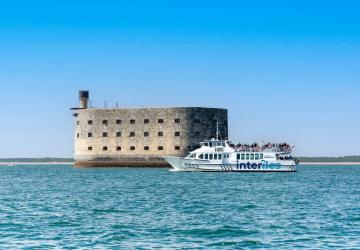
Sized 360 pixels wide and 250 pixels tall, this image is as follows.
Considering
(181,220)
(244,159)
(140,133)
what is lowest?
(181,220)

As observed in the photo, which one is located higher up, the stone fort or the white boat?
the stone fort

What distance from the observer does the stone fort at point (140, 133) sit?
94.8m

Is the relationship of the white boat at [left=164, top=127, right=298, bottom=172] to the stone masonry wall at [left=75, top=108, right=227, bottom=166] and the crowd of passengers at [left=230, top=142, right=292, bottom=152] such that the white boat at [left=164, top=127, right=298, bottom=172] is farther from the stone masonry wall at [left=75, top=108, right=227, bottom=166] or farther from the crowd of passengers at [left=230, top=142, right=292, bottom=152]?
the stone masonry wall at [left=75, top=108, right=227, bottom=166]

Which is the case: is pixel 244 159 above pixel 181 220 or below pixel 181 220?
above

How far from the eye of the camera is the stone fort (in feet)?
311

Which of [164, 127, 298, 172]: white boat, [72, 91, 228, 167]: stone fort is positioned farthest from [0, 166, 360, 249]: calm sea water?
[72, 91, 228, 167]: stone fort

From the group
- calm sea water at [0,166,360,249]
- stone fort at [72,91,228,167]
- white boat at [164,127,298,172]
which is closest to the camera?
calm sea water at [0,166,360,249]

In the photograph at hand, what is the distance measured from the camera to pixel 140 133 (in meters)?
97.4

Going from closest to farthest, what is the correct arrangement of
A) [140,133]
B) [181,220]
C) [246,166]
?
1. [181,220]
2. [246,166]
3. [140,133]

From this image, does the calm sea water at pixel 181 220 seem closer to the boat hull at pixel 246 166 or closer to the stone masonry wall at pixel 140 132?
the boat hull at pixel 246 166

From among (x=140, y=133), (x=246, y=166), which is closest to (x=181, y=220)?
(x=246, y=166)

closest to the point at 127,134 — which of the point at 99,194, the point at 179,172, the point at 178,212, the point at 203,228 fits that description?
the point at 179,172

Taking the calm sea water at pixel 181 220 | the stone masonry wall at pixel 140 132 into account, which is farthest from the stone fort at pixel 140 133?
the calm sea water at pixel 181 220

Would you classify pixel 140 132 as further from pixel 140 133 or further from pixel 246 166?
pixel 246 166
